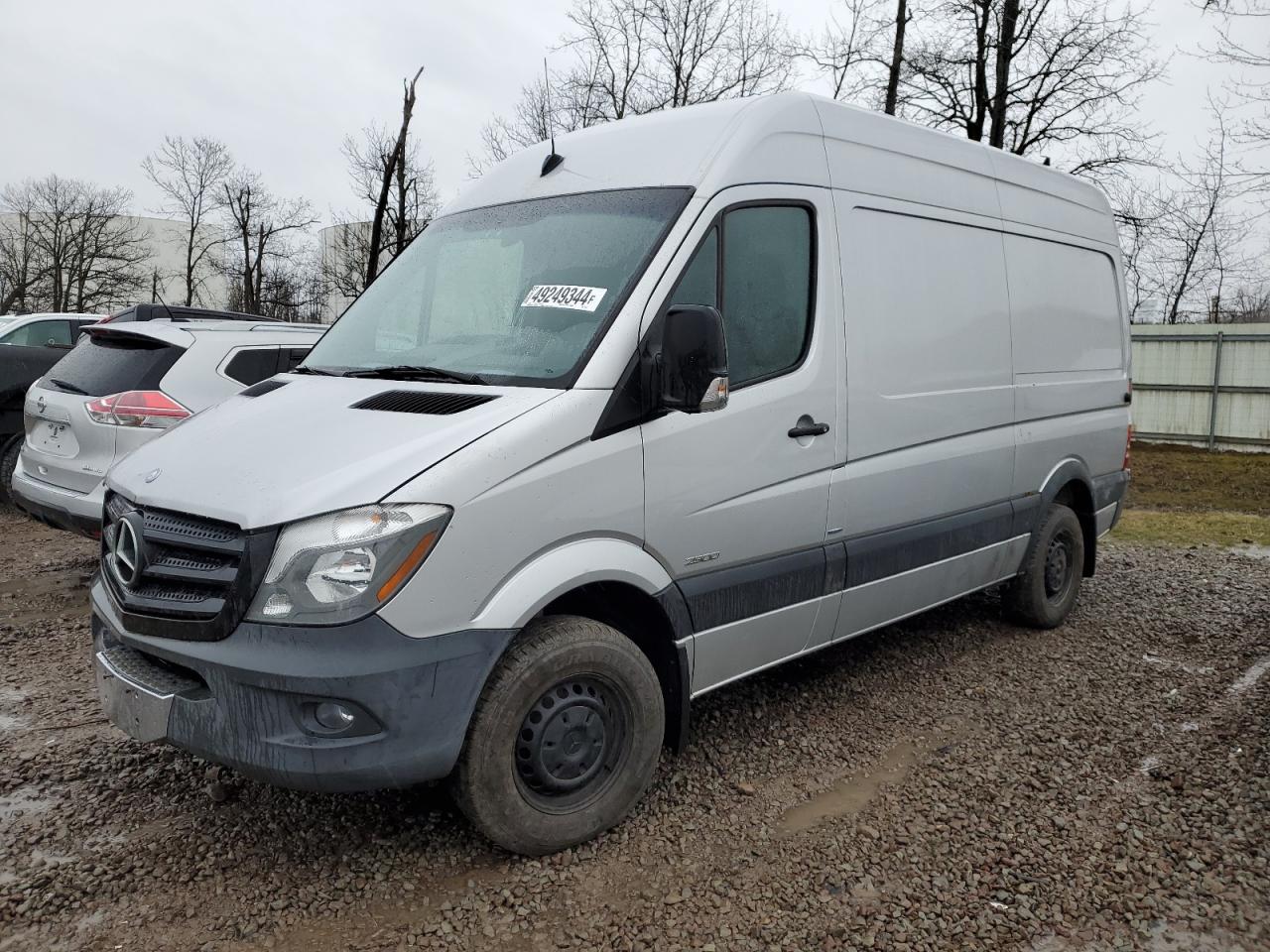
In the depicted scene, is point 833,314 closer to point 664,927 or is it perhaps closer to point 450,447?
point 450,447

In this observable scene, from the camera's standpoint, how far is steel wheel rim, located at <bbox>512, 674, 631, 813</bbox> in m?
3.30

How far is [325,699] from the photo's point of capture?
290 cm

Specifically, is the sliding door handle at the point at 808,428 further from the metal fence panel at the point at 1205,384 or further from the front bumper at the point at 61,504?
the metal fence panel at the point at 1205,384

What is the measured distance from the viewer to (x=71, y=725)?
452 cm

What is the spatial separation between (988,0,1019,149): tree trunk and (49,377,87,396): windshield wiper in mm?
15756

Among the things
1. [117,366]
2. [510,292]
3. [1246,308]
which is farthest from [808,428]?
[1246,308]

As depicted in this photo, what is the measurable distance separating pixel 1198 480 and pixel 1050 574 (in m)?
12.0

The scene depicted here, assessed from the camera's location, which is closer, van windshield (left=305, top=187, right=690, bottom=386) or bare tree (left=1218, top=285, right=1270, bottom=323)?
van windshield (left=305, top=187, right=690, bottom=386)

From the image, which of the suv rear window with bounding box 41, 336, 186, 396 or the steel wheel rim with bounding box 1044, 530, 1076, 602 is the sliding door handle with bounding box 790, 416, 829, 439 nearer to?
the steel wheel rim with bounding box 1044, 530, 1076, 602

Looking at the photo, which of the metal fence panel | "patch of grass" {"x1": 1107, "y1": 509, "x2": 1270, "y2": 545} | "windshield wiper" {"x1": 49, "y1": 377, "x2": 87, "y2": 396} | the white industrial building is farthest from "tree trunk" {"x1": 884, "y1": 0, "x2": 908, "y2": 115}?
the white industrial building

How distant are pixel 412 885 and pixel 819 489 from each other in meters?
2.15

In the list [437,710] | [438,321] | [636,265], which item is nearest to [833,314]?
[636,265]

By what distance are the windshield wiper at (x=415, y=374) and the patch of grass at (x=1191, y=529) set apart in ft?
25.4

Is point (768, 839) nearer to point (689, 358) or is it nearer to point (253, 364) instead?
point (689, 358)
